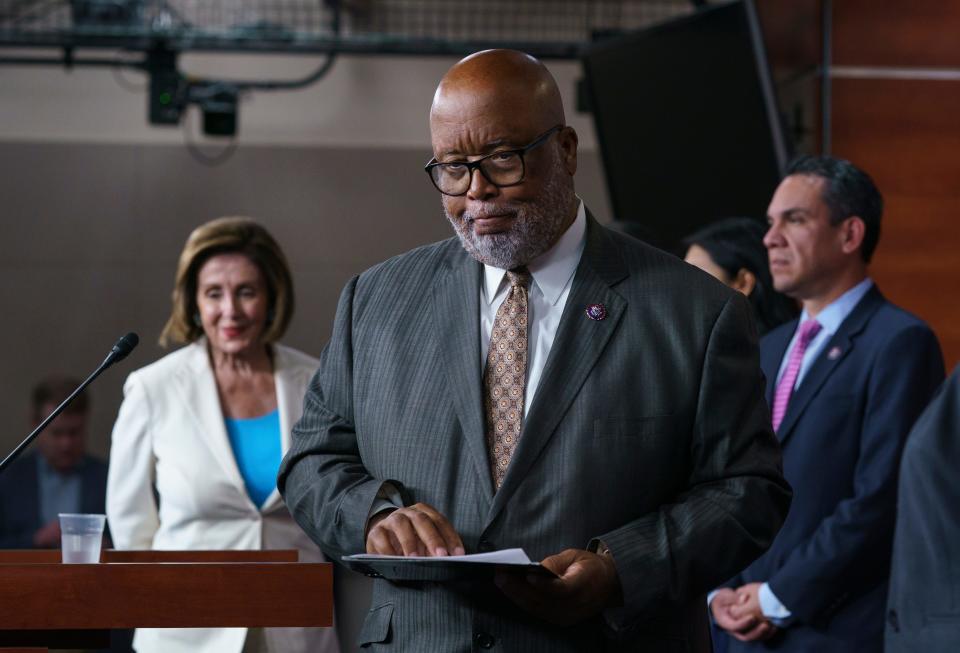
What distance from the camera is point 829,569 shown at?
291 centimetres

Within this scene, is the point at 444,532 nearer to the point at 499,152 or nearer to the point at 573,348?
the point at 573,348

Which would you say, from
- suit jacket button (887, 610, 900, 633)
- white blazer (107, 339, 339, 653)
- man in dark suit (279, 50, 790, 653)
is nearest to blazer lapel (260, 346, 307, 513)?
white blazer (107, 339, 339, 653)

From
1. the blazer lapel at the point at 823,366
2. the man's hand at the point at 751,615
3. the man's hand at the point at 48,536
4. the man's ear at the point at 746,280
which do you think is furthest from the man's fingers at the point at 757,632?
the man's hand at the point at 48,536

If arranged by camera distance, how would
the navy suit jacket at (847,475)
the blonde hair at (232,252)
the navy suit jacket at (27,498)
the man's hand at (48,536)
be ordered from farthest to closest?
the navy suit jacket at (27,498) → the man's hand at (48,536) → the blonde hair at (232,252) → the navy suit jacket at (847,475)

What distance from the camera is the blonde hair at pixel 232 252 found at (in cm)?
350

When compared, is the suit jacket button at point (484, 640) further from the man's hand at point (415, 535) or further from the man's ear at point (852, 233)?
the man's ear at point (852, 233)

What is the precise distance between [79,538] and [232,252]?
5.00 ft

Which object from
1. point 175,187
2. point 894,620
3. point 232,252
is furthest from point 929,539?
point 175,187

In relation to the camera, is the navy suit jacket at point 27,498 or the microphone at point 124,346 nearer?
the microphone at point 124,346

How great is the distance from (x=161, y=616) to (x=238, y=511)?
4.74 ft

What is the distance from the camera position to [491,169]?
1.90m

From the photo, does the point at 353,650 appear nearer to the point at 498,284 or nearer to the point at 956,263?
the point at 498,284

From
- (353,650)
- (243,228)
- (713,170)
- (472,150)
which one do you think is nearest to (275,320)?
(243,228)

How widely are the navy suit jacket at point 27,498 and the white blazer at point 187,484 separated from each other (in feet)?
9.02
